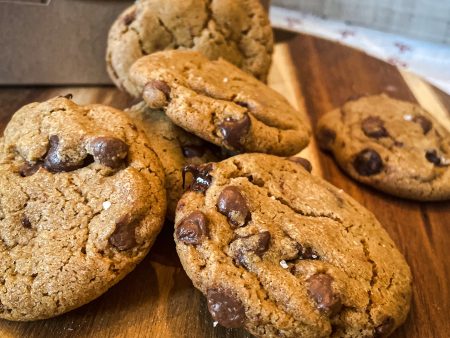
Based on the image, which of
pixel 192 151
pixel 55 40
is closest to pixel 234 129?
pixel 192 151

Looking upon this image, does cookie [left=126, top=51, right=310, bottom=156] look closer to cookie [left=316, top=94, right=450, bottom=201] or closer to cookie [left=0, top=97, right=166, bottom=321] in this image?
cookie [left=0, top=97, right=166, bottom=321]

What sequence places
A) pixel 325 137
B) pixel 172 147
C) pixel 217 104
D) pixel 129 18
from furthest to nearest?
pixel 325 137 → pixel 129 18 → pixel 172 147 → pixel 217 104

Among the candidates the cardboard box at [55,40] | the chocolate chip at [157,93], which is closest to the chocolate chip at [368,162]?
the chocolate chip at [157,93]

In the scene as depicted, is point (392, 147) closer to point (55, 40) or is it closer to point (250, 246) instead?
point (250, 246)

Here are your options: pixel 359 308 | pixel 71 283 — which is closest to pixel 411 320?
pixel 359 308

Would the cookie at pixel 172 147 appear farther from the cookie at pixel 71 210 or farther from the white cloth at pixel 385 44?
the white cloth at pixel 385 44

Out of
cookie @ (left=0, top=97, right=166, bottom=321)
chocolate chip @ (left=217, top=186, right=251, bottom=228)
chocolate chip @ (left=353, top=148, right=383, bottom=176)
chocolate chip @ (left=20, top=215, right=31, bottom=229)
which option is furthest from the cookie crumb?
chocolate chip @ (left=353, top=148, right=383, bottom=176)
